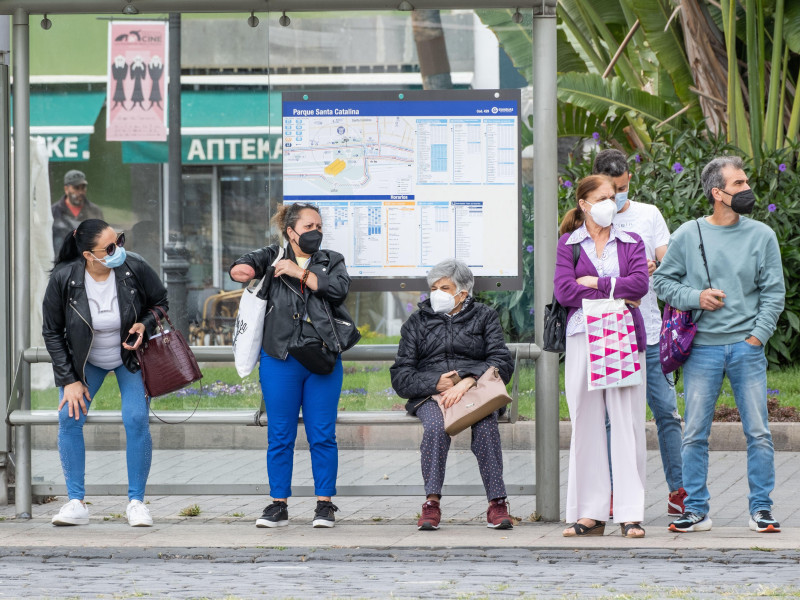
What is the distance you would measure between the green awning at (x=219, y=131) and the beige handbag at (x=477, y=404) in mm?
2012

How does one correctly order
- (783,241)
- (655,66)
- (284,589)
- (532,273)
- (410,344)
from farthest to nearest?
(655,66)
(783,241)
(532,273)
(410,344)
(284,589)

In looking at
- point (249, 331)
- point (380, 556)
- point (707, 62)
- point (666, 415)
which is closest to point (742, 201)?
point (666, 415)

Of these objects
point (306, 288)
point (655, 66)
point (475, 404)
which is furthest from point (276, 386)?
point (655, 66)

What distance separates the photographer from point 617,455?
22.5ft

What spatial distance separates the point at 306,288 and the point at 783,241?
6460 mm

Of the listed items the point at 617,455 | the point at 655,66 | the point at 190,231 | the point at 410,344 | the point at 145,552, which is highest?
the point at 655,66

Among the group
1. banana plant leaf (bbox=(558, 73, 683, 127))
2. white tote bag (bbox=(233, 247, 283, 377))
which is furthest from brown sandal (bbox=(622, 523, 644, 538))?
banana plant leaf (bbox=(558, 73, 683, 127))

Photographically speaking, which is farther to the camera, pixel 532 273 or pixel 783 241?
pixel 783 241

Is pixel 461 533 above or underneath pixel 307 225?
underneath

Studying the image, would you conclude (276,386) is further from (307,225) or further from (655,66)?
(655,66)

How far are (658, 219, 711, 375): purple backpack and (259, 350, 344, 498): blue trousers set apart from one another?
1788 millimetres

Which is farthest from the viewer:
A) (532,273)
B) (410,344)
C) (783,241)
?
(783,241)

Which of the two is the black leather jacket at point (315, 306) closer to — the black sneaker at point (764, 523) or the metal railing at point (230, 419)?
the metal railing at point (230, 419)

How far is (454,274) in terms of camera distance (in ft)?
24.1
